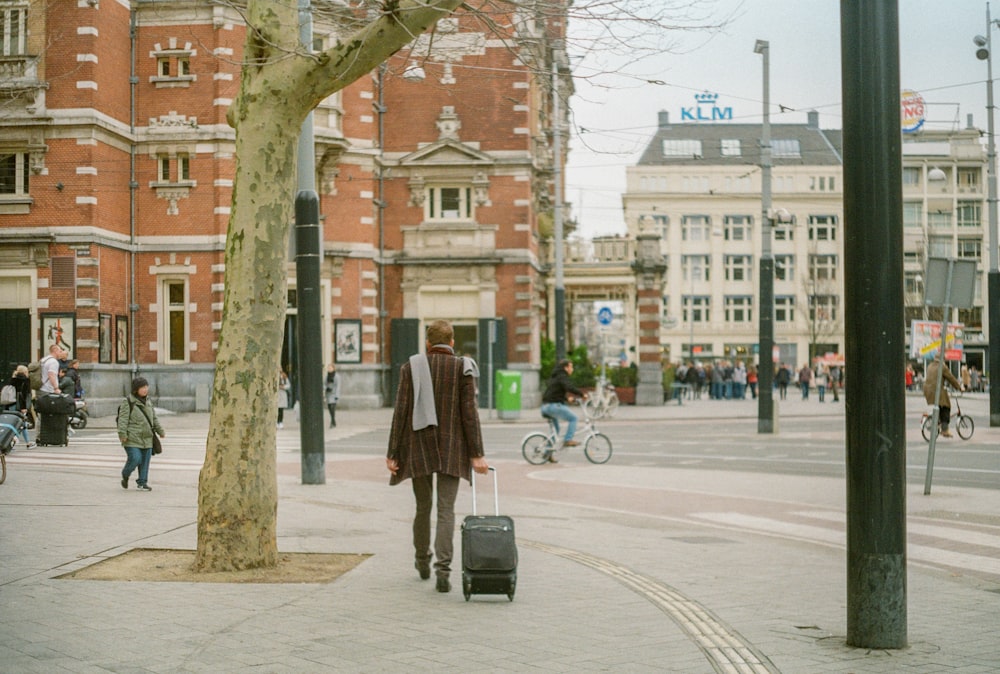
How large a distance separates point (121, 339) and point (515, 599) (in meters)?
28.2

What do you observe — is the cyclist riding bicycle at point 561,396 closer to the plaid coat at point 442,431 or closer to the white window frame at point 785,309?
the plaid coat at point 442,431

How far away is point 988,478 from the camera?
17609 millimetres

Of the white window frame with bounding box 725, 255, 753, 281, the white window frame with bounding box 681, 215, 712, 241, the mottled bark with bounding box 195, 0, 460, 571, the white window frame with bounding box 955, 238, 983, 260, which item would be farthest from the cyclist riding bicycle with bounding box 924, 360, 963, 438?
the white window frame with bounding box 955, 238, 983, 260

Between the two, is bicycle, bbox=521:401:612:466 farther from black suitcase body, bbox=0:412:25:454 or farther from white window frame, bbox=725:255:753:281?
white window frame, bbox=725:255:753:281

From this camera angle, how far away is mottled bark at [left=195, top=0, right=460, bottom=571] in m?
8.80

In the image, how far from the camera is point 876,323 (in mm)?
6473

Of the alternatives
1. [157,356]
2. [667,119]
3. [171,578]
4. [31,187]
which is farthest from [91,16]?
[667,119]

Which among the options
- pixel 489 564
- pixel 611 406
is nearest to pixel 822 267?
pixel 611 406

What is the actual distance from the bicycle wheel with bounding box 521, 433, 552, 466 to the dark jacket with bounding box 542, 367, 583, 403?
0.67 meters

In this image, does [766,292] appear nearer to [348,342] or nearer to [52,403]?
[348,342]

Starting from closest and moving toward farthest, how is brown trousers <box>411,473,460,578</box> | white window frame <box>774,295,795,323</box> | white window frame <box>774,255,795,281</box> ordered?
1. brown trousers <box>411,473,460,578</box>
2. white window frame <box>774,255,795,281</box>
3. white window frame <box>774,295,795,323</box>

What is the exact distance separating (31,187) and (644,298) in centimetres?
2224

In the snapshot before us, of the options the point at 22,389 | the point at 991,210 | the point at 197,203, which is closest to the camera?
the point at 22,389

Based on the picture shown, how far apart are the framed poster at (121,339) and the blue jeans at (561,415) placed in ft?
55.9
